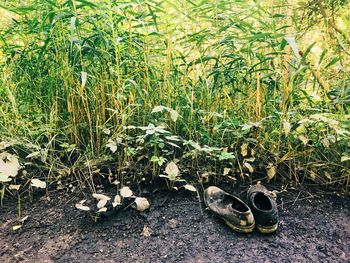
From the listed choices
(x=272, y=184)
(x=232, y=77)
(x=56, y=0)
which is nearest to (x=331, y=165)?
(x=272, y=184)

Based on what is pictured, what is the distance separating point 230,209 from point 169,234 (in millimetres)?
233

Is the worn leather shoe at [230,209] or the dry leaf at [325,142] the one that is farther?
the dry leaf at [325,142]

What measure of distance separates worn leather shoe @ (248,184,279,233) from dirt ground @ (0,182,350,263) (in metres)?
0.04

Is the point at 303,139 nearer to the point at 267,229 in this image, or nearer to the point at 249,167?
the point at 249,167

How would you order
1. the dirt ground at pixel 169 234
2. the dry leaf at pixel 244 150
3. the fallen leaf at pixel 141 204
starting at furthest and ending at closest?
1. the dry leaf at pixel 244 150
2. the fallen leaf at pixel 141 204
3. the dirt ground at pixel 169 234

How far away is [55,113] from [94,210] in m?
0.47

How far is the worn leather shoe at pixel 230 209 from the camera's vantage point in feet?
3.43

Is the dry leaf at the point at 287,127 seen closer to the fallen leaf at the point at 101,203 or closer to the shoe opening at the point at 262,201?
the shoe opening at the point at 262,201

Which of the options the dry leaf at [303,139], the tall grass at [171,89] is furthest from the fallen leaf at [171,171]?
the dry leaf at [303,139]

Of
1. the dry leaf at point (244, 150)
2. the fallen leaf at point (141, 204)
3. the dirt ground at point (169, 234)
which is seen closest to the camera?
the dirt ground at point (169, 234)

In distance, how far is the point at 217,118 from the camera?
1.38m

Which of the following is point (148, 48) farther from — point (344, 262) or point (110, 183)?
point (344, 262)

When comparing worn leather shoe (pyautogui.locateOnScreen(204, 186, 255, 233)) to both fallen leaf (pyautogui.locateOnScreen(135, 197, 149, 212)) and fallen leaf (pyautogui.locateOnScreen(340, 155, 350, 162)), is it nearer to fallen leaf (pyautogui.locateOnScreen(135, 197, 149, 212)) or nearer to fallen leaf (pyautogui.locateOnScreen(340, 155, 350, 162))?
fallen leaf (pyautogui.locateOnScreen(135, 197, 149, 212))

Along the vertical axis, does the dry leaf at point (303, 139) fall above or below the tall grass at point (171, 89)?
below
